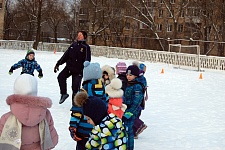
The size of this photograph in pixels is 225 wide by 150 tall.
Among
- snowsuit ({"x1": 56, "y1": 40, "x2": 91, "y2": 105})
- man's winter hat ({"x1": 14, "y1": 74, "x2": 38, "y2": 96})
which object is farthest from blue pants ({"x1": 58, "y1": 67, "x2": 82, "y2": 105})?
man's winter hat ({"x1": 14, "y1": 74, "x2": 38, "y2": 96})

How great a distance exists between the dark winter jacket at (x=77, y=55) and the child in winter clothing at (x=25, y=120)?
5.54 metres

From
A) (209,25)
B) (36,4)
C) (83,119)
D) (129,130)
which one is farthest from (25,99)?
(36,4)

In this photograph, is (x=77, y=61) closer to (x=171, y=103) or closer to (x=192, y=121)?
(x=192, y=121)

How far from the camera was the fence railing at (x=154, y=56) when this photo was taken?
2745 cm

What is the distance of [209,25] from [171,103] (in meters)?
37.0

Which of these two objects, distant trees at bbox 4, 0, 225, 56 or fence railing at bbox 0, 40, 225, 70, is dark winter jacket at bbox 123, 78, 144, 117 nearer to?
fence railing at bbox 0, 40, 225, 70

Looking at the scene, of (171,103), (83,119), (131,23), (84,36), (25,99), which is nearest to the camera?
(25,99)

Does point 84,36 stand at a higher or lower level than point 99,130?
higher

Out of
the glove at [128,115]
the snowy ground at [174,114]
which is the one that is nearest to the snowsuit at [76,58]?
the snowy ground at [174,114]

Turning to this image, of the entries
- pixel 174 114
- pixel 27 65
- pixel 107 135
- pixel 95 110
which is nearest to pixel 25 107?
pixel 95 110

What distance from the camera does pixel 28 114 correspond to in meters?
3.79

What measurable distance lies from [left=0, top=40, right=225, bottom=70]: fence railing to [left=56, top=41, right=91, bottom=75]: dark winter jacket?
1856cm

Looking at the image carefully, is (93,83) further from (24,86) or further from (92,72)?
(24,86)

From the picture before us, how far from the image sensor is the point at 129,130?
20.0 ft
